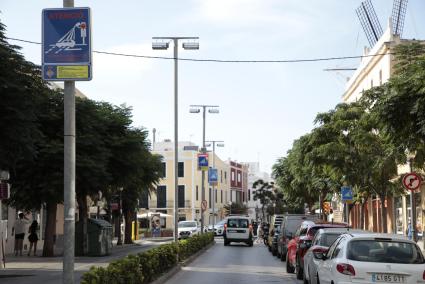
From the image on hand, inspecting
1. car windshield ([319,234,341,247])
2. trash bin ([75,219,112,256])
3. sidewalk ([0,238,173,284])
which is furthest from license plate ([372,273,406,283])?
trash bin ([75,219,112,256])

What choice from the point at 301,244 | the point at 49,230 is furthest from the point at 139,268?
the point at 49,230

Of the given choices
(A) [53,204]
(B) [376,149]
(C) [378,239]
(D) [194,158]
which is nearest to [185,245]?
(A) [53,204]

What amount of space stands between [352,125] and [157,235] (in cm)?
3760

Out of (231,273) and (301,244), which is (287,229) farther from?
(301,244)

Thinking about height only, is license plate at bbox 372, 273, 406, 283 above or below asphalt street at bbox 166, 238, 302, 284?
above

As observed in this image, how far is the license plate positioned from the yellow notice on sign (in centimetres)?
557

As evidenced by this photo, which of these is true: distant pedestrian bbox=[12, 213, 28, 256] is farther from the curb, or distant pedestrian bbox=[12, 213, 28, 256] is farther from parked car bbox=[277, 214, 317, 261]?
parked car bbox=[277, 214, 317, 261]

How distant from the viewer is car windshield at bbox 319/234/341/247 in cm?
1548

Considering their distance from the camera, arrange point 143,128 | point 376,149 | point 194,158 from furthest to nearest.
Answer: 1. point 194,158
2. point 143,128
3. point 376,149

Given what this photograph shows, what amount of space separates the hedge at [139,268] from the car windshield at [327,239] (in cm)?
415

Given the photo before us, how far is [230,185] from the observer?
108000 millimetres

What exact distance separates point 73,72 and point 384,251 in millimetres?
5887

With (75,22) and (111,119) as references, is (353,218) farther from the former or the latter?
(75,22)

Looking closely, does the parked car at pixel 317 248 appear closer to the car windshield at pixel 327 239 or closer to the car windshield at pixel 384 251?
the car windshield at pixel 327 239
